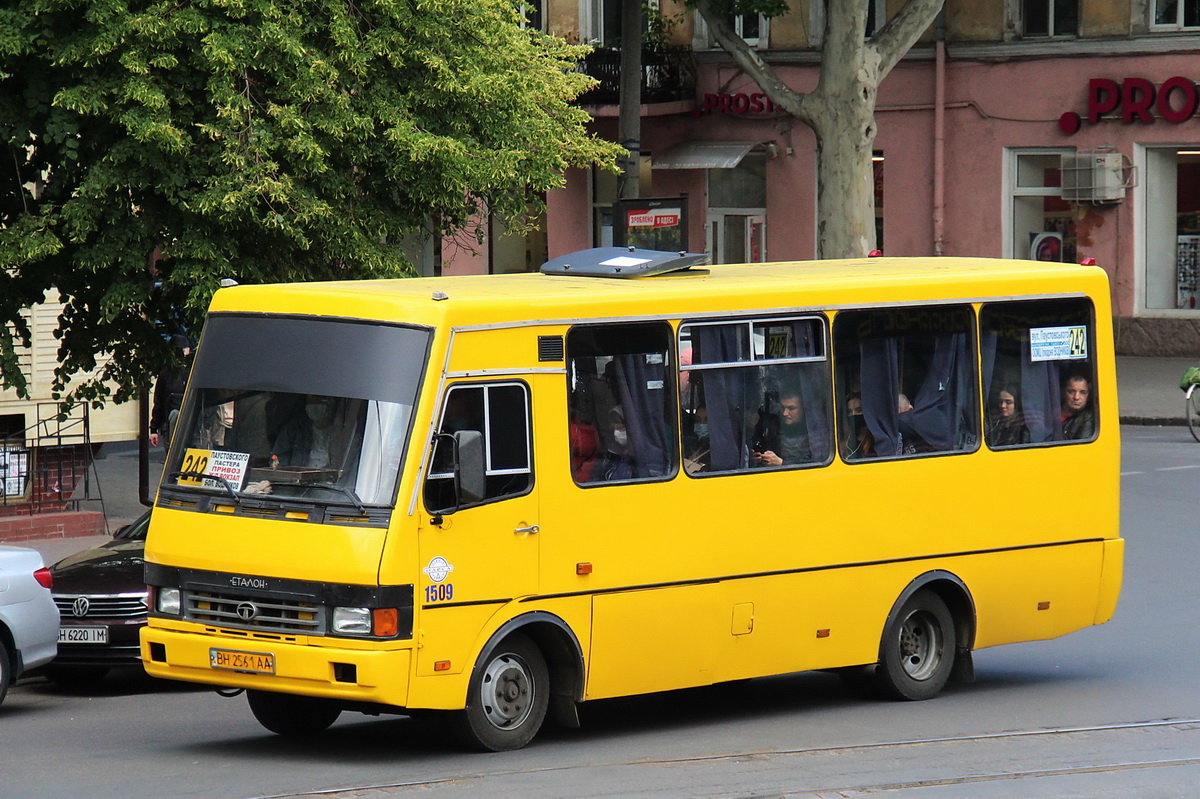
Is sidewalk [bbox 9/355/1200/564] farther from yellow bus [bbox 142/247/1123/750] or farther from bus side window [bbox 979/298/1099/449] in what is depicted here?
yellow bus [bbox 142/247/1123/750]

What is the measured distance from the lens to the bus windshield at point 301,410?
9133mm

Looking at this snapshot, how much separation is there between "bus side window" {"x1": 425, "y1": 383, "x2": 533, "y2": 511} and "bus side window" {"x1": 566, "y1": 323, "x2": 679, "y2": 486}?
1.06 feet

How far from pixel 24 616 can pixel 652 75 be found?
85.8 feet

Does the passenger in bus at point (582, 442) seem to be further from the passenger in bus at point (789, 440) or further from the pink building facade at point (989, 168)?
the pink building facade at point (989, 168)

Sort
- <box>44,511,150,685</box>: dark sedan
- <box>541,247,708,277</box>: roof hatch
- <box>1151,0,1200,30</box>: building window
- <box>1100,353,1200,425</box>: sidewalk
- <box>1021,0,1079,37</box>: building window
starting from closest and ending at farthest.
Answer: <box>541,247,708,277</box>: roof hatch, <box>44,511,150,685</box>: dark sedan, <box>1100,353,1200,425</box>: sidewalk, <box>1151,0,1200,30</box>: building window, <box>1021,0,1079,37</box>: building window

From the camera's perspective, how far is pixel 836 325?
1102 centimetres

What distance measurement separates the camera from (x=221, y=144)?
45.0 ft

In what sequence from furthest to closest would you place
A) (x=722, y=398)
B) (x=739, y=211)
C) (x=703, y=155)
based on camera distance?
(x=739, y=211) < (x=703, y=155) < (x=722, y=398)

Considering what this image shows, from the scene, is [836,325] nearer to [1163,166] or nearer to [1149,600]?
[1149,600]

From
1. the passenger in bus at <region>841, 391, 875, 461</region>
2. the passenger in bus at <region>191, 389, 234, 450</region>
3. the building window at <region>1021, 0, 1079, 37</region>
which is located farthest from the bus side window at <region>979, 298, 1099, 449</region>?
the building window at <region>1021, 0, 1079, 37</region>

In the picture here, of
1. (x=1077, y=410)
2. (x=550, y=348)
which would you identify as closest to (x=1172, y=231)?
(x=1077, y=410)

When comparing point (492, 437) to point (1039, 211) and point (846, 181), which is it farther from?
point (1039, 211)

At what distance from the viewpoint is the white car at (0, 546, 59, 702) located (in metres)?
11.0

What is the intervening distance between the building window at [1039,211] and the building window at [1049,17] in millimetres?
2097
